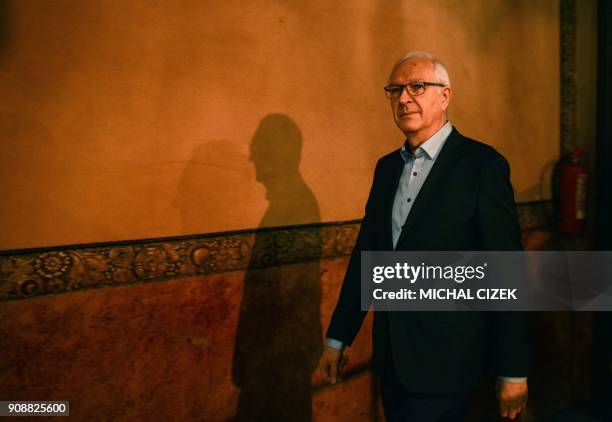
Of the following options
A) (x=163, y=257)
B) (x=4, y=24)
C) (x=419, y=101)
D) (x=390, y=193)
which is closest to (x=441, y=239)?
(x=390, y=193)

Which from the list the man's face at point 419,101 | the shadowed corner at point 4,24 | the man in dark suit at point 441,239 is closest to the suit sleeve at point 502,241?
the man in dark suit at point 441,239

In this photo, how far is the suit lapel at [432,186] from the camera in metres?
1.39

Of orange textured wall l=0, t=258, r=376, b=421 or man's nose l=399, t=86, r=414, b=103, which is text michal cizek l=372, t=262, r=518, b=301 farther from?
orange textured wall l=0, t=258, r=376, b=421

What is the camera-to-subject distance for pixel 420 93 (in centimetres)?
143

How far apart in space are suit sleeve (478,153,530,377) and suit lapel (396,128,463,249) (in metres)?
0.12

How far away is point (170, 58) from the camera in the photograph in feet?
6.02

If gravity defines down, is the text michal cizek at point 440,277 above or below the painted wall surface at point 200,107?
below

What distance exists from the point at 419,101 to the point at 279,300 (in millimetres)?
1173

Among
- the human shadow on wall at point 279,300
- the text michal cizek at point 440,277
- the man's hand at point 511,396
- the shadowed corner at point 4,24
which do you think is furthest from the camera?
the human shadow on wall at point 279,300

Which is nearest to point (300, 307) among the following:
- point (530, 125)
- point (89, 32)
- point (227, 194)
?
point (227, 194)

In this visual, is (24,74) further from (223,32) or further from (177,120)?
(223,32)

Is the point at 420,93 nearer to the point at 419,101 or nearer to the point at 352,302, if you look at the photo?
the point at 419,101

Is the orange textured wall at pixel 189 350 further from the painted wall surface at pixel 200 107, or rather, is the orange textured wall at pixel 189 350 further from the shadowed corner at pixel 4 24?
the shadowed corner at pixel 4 24

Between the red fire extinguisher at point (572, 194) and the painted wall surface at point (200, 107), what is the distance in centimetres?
74
